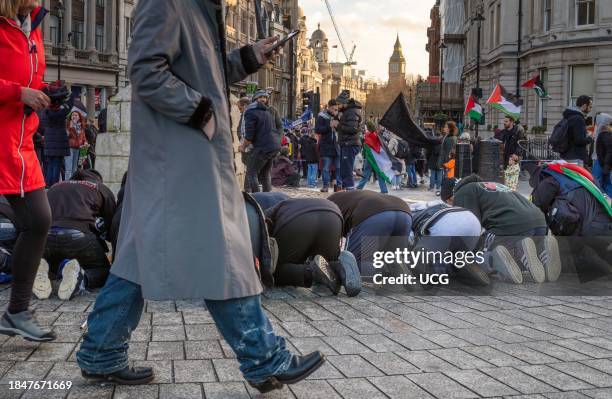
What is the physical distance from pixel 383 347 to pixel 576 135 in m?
9.47

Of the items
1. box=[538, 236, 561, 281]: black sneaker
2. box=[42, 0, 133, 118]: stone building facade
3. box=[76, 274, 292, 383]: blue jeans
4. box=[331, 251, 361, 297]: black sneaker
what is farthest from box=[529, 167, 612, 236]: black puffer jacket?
box=[42, 0, 133, 118]: stone building facade

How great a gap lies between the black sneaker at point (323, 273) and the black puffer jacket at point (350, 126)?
453 inches

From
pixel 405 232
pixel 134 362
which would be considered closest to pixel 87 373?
pixel 134 362

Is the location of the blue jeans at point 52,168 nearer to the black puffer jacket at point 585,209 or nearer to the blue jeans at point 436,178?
the blue jeans at point 436,178

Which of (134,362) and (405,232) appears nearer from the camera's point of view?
(134,362)

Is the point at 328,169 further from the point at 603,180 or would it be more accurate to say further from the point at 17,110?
the point at 17,110

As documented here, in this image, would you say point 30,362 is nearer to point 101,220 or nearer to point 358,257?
point 101,220

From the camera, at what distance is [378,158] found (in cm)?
1853

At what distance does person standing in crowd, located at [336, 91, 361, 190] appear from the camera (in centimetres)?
1778

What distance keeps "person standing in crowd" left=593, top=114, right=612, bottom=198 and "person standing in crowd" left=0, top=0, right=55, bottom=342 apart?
1028cm

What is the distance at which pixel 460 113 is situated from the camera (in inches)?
2837

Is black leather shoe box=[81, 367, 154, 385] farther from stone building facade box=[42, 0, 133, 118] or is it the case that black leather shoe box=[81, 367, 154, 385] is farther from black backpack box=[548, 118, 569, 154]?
stone building facade box=[42, 0, 133, 118]

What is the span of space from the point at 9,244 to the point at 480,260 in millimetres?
4041

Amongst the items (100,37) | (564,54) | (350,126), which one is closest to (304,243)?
(350,126)
